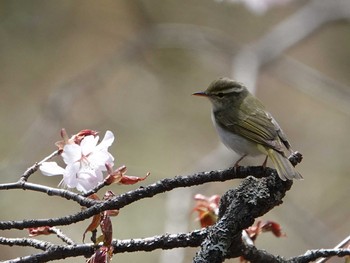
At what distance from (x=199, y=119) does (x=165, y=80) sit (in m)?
0.74

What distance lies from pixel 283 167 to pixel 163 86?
720 cm

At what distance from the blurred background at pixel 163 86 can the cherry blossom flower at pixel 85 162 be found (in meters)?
4.02

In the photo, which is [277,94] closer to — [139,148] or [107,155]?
[139,148]

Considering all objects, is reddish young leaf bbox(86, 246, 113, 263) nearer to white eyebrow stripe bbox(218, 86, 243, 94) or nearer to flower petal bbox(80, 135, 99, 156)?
flower petal bbox(80, 135, 99, 156)

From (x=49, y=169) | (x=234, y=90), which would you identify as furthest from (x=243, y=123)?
(x=49, y=169)

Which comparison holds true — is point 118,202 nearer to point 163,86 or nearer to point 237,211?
point 237,211

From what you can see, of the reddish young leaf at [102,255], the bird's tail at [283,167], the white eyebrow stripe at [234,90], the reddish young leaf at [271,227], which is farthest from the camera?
the white eyebrow stripe at [234,90]

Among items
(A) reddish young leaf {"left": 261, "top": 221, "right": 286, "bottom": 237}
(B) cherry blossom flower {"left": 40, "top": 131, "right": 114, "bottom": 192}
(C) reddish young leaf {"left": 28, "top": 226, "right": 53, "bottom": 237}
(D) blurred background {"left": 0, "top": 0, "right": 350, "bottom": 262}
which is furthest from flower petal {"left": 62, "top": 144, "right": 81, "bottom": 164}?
(D) blurred background {"left": 0, "top": 0, "right": 350, "bottom": 262}

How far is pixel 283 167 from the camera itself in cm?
223

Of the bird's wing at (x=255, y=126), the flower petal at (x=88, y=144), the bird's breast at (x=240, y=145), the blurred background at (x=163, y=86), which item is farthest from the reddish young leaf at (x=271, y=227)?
the blurred background at (x=163, y=86)

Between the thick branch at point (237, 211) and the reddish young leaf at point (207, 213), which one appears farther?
the reddish young leaf at point (207, 213)

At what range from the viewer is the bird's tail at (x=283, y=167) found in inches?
72.8

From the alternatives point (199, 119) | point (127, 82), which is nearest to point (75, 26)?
point (127, 82)

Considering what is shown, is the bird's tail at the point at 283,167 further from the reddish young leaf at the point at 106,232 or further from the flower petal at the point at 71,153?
the flower petal at the point at 71,153
